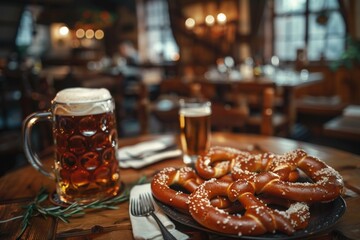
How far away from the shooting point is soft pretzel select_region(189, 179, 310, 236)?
0.65 m

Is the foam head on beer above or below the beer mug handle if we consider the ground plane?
above

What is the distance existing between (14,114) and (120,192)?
8.08 meters

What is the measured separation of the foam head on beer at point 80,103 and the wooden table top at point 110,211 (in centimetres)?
28

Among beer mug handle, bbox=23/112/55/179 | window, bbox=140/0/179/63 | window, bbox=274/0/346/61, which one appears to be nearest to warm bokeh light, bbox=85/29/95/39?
window, bbox=140/0/179/63

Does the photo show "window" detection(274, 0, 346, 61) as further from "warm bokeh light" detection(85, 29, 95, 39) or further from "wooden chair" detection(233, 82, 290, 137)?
"warm bokeh light" detection(85, 29, 95, 39)

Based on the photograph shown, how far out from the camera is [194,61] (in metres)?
9.58

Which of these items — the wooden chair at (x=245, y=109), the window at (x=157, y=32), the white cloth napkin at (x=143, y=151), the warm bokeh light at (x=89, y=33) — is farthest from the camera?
the window at (x=157, y=32)

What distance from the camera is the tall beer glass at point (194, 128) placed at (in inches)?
49.4

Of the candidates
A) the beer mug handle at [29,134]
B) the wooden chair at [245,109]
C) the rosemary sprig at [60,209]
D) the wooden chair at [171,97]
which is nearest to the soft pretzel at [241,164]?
the rosemary sprig at [60,209]

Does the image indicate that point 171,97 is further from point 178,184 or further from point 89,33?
point 89,33

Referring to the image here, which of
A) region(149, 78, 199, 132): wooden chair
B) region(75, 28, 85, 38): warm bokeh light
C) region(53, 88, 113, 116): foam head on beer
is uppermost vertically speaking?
region(75, 28, 85, 38): warm bokeh light

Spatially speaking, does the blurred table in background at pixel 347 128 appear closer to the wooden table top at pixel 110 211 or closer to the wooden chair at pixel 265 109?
the wooden chair at pixel 265 109

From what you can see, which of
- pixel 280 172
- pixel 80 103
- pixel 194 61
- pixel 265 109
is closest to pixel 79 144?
pixel 80 103

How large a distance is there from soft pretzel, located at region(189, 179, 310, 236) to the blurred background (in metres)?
1.75
